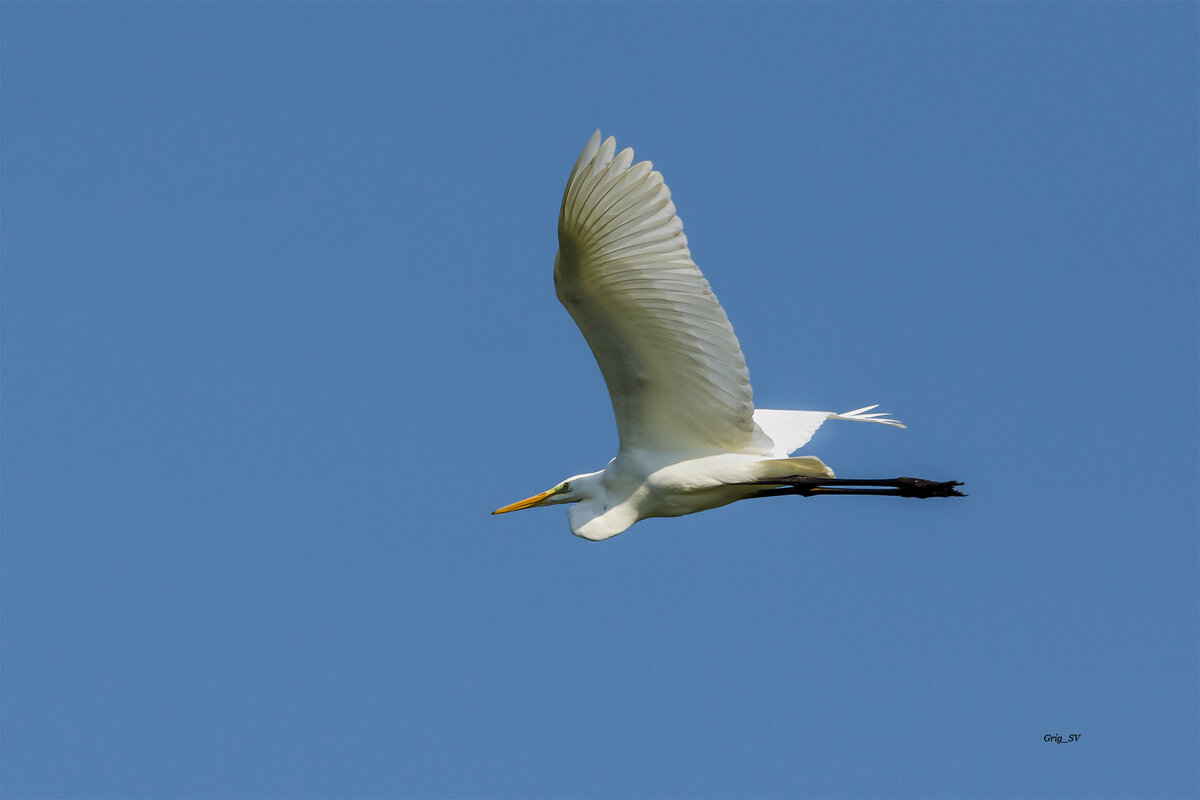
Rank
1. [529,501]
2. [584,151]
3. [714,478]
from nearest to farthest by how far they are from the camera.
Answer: [584,151]
[714,478]
[529,501]

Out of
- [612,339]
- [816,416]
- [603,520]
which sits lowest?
[603,520]

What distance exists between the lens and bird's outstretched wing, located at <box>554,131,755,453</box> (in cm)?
766

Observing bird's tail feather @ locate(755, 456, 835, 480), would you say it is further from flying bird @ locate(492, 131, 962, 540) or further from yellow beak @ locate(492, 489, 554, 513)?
yellow beak @ locate(492, 489, 554, 513)

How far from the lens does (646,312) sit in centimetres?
807

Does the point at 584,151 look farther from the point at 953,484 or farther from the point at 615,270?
Result: the point at 953,484

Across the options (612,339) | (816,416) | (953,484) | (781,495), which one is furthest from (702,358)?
(816,416)

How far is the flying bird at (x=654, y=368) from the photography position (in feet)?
25.3

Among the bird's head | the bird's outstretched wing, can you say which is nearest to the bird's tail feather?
the bird's outstretched wing

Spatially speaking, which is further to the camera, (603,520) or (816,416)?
Result: (816,416)

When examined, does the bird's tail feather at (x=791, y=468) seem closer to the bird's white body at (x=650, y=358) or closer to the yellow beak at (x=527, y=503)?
the bird's white body at (x=650, y=358)

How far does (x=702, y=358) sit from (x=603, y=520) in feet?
4.95

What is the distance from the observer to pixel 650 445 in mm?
9141

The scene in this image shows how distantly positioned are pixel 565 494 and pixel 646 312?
2.63 meters

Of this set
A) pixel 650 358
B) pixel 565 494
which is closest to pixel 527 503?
pixel 565 494
